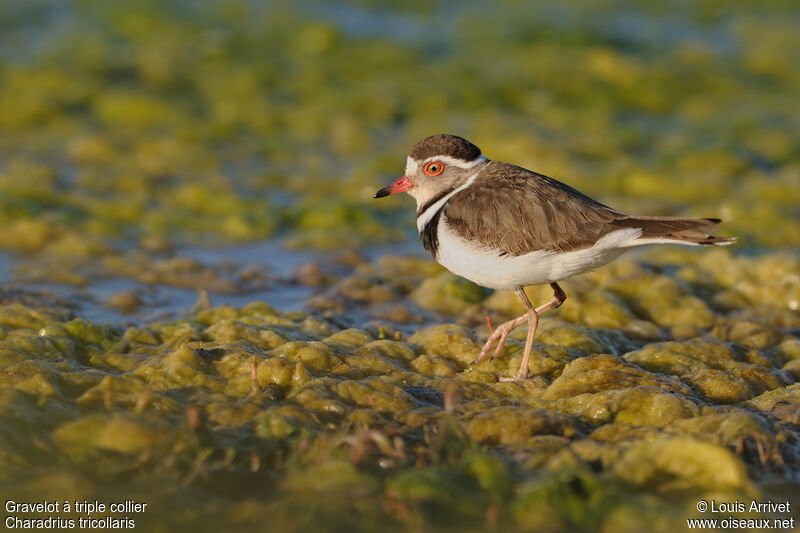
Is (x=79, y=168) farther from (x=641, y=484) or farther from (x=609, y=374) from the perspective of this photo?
(x=641, y=484)

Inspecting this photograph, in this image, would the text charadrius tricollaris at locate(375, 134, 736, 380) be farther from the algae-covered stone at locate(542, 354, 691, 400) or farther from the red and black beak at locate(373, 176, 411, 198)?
the red and black beak at locate(373, 176, 411, 198)

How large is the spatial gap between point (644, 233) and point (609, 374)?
802mm

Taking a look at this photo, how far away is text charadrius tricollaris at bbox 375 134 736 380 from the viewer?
484cm

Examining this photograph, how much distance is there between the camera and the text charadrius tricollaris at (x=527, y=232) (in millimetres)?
4840

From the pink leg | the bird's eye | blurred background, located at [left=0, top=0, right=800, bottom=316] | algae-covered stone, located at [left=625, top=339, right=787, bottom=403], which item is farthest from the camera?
blurred background, located at [left=0, top=0, right=800, bottom=316]

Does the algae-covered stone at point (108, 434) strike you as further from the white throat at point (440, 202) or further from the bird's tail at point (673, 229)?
the bird's tail at point (673, 229)

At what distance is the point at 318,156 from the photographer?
1013cm

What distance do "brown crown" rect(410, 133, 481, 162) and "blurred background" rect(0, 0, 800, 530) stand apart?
4.01 feet

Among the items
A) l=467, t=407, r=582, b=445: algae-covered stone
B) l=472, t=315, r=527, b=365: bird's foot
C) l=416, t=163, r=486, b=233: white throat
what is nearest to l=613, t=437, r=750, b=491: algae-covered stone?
l=467, t=407, r=582, b=445: algae-covered stone

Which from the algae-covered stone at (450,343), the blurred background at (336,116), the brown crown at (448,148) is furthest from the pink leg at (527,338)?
the blurred background at (336,116)

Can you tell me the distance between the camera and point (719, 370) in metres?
5.24

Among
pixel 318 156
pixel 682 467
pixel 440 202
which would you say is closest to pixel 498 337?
pixel 440 202

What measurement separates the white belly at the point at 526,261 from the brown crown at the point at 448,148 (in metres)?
0.66

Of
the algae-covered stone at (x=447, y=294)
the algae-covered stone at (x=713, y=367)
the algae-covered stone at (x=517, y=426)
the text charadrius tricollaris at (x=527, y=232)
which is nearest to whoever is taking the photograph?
the algae-covered stone at (x=517, y=426)
